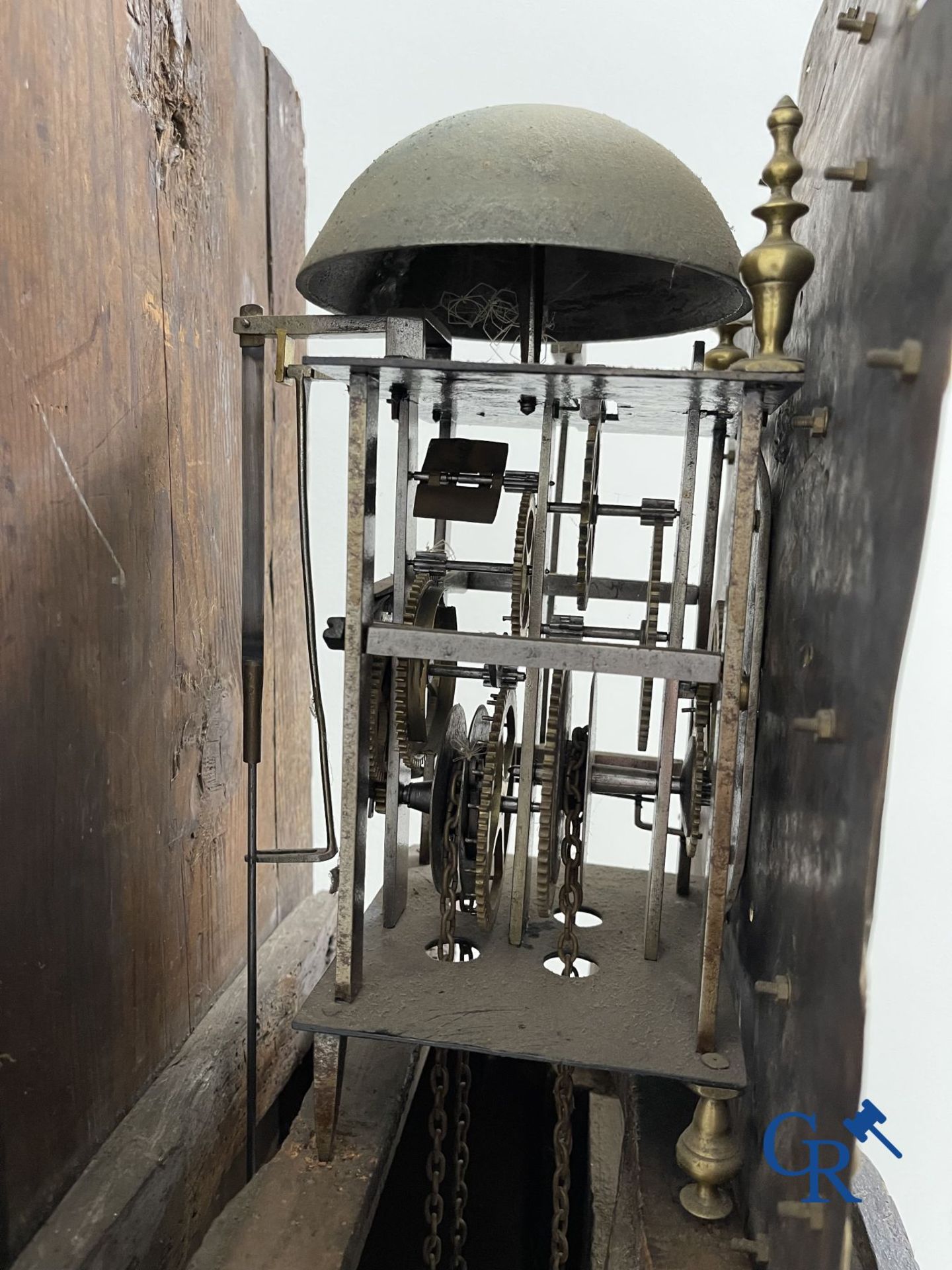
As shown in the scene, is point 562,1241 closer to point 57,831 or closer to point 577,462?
point 57,831

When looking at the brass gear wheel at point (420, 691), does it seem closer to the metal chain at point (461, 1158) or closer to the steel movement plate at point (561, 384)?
the steel movement plate at point (561, 384)

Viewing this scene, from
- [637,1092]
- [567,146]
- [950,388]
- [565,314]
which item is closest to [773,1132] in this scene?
[637,1092]

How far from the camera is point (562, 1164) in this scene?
1.71m

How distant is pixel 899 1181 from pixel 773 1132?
21.5 inches

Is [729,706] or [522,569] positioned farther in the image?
[522,569]

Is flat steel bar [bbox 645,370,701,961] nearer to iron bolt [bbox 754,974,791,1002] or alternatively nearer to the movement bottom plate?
the movement bottom plate

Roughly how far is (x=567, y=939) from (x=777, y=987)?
428mm

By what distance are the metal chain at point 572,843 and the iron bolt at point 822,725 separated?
1.61 feet

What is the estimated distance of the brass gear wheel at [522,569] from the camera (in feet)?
5.64

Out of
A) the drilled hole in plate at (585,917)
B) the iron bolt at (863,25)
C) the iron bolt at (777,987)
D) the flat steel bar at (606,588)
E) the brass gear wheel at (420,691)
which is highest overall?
the iron bolt at (863,25)

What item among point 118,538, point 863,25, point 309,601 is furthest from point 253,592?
point 863,25

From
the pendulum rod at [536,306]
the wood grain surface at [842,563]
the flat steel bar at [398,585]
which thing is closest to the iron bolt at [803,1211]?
the wood grain surface at [842,563]

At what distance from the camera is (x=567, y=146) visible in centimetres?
147

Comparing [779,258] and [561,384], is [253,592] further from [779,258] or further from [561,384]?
[779,258]
